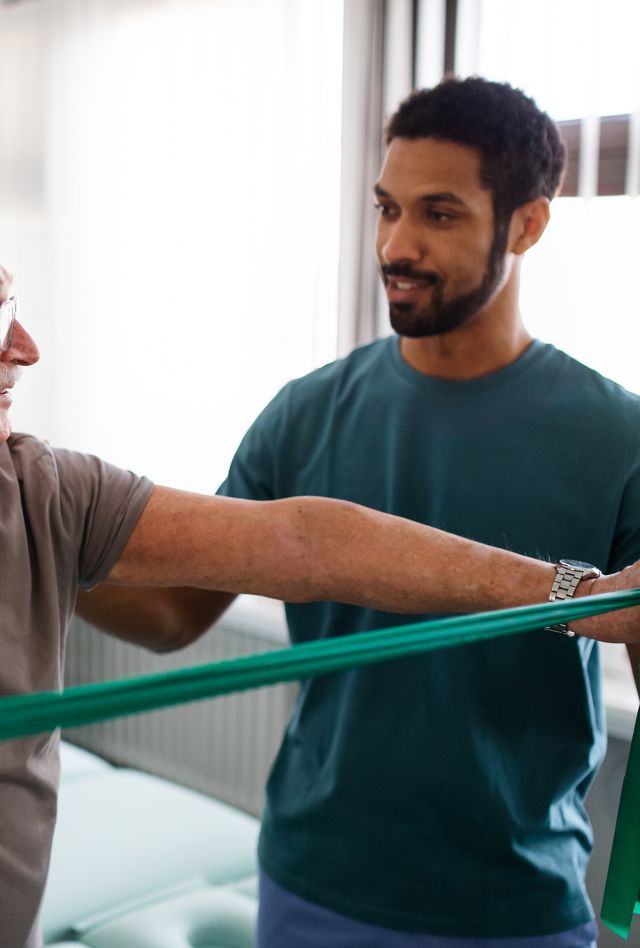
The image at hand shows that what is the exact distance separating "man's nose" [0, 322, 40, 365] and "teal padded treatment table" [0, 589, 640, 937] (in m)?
0.36

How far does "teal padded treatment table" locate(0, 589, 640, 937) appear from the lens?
61 cm

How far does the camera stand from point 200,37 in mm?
3305

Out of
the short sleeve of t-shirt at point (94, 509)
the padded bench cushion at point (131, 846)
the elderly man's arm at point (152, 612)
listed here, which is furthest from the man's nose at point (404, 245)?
the padded bench cushion at point (131, 846)

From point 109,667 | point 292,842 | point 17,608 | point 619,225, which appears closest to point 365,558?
point 17,608

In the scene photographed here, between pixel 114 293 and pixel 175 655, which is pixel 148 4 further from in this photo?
pixel 175 655

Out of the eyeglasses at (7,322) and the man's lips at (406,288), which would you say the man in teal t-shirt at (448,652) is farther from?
the eyeglasses at (7,322)

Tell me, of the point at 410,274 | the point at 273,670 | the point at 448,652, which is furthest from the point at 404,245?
the point at 273,670

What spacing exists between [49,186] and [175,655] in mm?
1646

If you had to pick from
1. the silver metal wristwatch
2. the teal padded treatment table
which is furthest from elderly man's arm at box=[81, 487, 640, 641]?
the teal padded treatment table

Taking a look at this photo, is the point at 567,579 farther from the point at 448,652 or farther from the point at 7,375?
the point at 7,375

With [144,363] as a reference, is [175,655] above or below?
below

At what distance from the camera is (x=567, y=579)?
3.54ft

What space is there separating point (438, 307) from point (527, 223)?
0.83 feet

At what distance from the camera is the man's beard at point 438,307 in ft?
4.96
